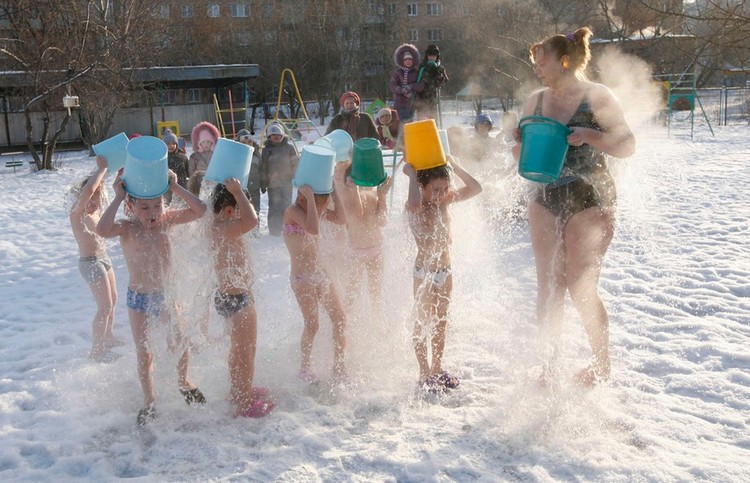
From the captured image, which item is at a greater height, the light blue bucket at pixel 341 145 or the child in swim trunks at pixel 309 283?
the light blue bucket at pixel 341 145

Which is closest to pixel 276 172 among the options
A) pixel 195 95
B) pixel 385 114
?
pixel 385 114

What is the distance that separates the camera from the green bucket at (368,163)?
366cm

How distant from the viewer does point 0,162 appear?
57.9 feet

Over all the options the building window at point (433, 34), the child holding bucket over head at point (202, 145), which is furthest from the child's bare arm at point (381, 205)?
the building window at point (433, 34)

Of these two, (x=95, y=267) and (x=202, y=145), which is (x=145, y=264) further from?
(x=202, y=145)

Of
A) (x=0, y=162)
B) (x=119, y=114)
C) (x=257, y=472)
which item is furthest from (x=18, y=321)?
(x=119, y=114)

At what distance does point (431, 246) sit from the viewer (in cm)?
344

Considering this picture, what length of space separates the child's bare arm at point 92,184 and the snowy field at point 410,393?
0.57 meters

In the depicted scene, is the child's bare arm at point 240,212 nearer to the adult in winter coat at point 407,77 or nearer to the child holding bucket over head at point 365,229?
the child holding bucket over head at point 365,229

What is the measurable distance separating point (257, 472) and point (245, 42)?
123 ft

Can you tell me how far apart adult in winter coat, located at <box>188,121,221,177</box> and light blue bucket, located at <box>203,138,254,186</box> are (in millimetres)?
3518

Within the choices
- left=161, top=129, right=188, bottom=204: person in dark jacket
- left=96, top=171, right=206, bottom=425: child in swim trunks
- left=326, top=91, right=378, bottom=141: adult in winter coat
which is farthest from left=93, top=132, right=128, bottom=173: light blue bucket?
left=326, top=91, right=378, bottom=141: adult in winter coat

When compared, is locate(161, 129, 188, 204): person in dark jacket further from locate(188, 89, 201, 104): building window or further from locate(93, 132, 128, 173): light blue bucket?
locate(188, 89, 201, 104): building window

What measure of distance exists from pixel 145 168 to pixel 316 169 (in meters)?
0.83
